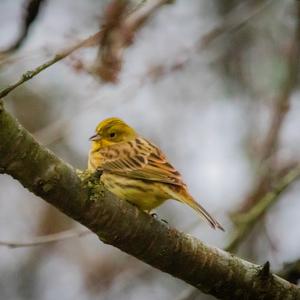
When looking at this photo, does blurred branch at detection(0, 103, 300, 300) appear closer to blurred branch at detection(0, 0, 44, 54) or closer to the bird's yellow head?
blurred branch at detection(0, 0, 44, 54)

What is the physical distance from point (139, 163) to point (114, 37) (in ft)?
3.65

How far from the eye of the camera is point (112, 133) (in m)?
5.93

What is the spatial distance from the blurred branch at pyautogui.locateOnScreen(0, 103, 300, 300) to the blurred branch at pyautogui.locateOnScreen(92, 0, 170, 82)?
87 centimetres

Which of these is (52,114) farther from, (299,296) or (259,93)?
(299,296)

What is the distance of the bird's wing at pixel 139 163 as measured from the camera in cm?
485

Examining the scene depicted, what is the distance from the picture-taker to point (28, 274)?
8.80 metres

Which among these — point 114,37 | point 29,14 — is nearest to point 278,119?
point 114,37

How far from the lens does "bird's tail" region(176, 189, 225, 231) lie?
174 inches

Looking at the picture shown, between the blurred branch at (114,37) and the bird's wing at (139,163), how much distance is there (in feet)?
2.72

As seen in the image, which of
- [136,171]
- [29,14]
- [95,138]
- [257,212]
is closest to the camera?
[29,14]

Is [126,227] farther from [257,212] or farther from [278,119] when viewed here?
[278,119]

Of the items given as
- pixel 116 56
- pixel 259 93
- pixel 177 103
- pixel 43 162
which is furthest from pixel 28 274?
pixel 43 162

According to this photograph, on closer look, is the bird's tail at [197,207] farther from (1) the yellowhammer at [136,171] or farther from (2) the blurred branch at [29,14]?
(2) the blurred branch at [29,14]

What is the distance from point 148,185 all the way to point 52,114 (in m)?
4.23
